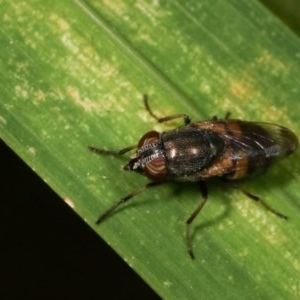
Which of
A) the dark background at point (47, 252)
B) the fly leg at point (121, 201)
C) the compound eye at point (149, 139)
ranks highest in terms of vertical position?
the compound eye at point (149, 139)

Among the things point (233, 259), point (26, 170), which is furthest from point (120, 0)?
point (233, 259)

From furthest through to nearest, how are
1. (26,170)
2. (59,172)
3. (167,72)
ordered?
1. (26,170)
2. (167,72)
3. (59,172)

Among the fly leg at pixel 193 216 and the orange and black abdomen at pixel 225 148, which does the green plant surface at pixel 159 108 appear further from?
the orange and black abdomen at pixel 225 148

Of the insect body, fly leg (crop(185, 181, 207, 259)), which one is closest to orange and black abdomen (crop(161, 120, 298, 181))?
the insect body

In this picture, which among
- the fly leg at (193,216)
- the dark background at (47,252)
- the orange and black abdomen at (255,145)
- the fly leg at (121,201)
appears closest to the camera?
the fly leg at (121,201)


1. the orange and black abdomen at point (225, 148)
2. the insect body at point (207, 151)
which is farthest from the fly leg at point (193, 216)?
the orange and black abdomen at point (225, 148)

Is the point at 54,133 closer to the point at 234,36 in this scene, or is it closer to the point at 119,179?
the point at 119,179
